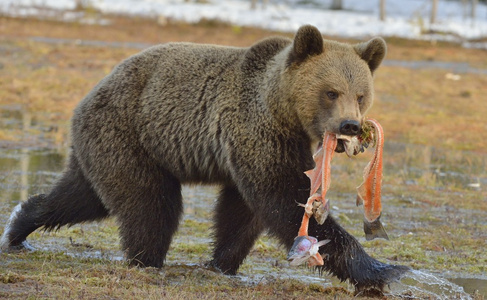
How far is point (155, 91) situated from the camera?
6934 millimetres

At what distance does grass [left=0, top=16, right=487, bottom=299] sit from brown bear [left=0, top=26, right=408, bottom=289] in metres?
0.39

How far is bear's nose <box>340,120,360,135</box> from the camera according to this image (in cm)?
590

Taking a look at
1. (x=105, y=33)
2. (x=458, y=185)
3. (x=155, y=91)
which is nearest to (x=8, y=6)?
(x=105, y=33)

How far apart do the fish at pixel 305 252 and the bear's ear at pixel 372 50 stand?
1631 millimetres

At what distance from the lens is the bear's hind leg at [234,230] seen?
7219mm

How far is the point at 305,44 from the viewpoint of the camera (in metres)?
6.30

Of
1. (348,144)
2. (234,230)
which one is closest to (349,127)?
(348,144)

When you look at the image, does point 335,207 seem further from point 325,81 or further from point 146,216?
point 325,81

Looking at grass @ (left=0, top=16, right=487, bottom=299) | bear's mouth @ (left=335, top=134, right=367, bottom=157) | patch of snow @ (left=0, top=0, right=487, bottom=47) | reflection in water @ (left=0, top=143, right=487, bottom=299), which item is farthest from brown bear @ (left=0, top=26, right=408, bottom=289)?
patch of snow @ (left=0, top=0, right=487, bottom=47)

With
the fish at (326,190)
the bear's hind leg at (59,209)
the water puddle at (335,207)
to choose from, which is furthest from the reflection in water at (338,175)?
the fish at (326,190)

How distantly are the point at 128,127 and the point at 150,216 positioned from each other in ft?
2.59

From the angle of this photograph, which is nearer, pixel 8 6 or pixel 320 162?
pixel 320 162

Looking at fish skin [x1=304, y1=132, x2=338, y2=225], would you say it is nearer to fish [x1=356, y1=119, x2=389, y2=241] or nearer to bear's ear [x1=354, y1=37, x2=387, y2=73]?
fish [x1=356, y1=119, x2=389, y2=241]

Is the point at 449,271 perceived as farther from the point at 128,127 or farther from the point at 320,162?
the point at 128,127
